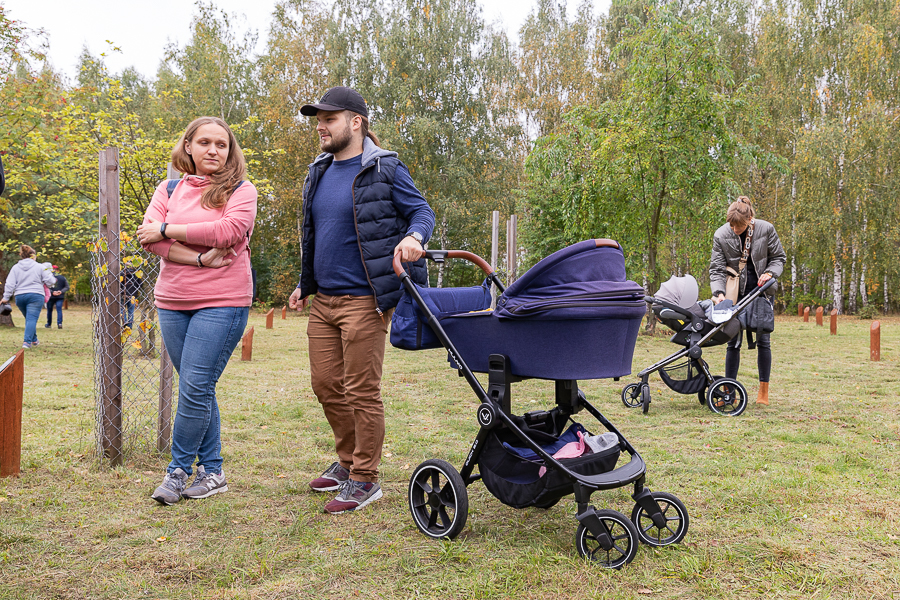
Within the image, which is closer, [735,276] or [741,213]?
[741,213]

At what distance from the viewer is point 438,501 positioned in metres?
3.05

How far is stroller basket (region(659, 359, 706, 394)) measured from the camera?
20.3 feet

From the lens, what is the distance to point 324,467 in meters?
4.30

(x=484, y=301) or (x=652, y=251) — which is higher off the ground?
(x=652, y=251)

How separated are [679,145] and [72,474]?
42.1ft

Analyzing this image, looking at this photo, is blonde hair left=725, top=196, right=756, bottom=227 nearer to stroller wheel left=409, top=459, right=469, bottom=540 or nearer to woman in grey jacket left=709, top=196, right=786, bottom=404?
woman in grey jacket left=709, top=196, right=786, bottom=404

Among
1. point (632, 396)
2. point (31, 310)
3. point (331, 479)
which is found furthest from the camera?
point (31, 310)

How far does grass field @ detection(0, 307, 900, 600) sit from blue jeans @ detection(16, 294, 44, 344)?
639cm

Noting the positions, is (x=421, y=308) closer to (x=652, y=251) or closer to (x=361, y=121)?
(x=361, y=121)

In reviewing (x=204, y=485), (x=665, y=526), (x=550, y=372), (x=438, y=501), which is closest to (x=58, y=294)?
(x=204, y=485)

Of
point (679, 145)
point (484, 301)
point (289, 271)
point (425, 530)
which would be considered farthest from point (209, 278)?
point (289, 271)

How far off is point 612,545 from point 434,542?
2.67 ft

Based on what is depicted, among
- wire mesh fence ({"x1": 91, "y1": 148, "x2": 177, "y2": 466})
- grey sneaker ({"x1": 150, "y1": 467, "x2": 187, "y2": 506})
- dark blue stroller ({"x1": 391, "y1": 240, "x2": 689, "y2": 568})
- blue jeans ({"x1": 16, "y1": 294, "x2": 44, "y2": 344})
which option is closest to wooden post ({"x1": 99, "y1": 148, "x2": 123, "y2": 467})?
wire mesh fence ({"x1": 91, "y1": 148, "x2": 177, "y2": 466})

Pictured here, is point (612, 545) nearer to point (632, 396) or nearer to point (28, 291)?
point (632, 396)
